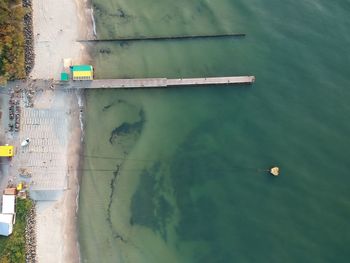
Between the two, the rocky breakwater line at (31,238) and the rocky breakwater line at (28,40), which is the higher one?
the rocky breakwater line at (28,40)

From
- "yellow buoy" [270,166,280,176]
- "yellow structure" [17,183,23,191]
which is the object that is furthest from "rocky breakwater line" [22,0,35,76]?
"yellow buoy" [270,166,280,176]

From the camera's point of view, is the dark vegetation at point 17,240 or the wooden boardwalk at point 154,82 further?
the wooden boardwalk at point 154,82

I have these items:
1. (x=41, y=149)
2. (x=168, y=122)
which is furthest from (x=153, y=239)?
(x=41, y=149)

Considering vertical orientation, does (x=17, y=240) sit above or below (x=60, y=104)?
below

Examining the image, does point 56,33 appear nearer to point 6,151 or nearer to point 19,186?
point 6,151

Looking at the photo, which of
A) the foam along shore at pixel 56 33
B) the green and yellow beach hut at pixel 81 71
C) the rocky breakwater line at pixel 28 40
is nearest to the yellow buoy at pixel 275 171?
the green and yellow beach hut at pixel 81 71

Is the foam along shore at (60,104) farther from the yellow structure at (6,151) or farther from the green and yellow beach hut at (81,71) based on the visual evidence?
the yellow structure at (6,151)

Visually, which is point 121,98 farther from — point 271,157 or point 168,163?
point 271,157

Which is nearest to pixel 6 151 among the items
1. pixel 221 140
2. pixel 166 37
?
pixel 166 37
